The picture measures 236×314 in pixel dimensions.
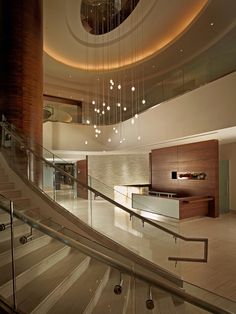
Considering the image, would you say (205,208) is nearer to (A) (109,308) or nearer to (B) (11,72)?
(A) (109,308)

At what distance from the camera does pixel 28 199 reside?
432cm

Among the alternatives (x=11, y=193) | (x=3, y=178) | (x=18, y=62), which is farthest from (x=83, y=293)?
A: (x=18, y=62)

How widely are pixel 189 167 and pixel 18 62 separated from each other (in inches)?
283

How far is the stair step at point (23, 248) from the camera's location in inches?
101

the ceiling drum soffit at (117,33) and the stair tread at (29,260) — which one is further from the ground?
the ceiling drum soffit at (117,33)

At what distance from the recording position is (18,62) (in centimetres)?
588

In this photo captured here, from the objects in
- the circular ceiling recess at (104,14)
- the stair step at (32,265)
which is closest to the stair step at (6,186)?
the stair step at (32,265)

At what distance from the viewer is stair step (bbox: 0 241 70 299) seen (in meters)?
2.23

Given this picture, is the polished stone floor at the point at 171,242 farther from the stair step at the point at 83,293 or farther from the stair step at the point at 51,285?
the stair step at the point at 51,285

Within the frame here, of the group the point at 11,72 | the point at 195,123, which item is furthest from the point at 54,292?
the point at 195,123

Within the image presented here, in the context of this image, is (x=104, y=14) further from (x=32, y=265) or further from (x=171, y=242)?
(x=32, y=265)

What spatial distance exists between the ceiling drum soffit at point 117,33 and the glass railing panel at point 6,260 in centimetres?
761

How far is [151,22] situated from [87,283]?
29.3 feet

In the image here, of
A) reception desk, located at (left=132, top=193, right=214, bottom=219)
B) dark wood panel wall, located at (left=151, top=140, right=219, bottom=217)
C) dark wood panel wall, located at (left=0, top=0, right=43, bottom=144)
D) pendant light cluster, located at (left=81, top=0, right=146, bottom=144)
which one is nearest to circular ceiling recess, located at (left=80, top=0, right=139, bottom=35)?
pendant light cluster, located at (left=81, top=0, right=146, bottom=144)
